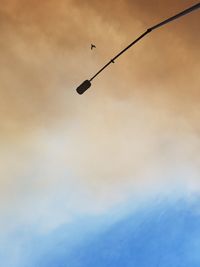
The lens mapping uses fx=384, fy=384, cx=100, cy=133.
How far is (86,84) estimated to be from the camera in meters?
27.4

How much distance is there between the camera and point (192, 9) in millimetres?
18766

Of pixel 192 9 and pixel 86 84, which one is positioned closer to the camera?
pixel 192 9

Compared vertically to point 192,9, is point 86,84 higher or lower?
higher

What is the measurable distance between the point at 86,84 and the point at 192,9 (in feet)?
34.5
